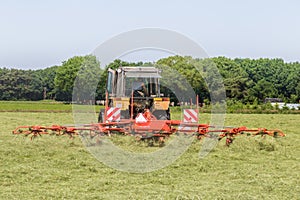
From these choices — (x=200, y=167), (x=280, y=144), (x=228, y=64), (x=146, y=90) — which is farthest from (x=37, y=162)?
(x=228, y=64)

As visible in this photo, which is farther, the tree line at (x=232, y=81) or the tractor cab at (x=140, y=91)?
the tree line at (x=232, y=81)

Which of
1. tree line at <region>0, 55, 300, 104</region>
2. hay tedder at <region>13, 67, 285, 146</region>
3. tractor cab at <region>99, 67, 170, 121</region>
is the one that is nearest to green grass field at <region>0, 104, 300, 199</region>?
hay tedder at <region>13, 67, 285, 146</region>

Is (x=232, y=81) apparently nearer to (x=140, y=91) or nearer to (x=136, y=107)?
(x=140, y=91)

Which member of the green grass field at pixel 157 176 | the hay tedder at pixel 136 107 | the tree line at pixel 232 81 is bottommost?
the green grass field at pixel 157 176

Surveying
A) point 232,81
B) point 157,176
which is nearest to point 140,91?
point 157,176

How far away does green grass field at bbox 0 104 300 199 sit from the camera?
22.4ft

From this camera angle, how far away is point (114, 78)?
15.3 meters

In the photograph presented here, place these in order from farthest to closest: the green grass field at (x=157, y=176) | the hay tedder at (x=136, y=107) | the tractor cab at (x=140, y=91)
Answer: the tractor cab at (x=140, y=91) < the hay tedder at (x=136, y=107) < the green grass field at (x=157, y=176)

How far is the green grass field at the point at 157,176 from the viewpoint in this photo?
6.81m

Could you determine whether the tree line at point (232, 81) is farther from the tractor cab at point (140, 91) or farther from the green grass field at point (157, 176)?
the green grass field at point (157, 176)

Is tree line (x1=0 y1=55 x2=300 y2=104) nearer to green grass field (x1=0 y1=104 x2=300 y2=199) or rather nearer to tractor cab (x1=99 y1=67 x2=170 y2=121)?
tractor cab (x1=99 y1=67 x2=170 y2=121)

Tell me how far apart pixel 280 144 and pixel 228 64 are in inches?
2769

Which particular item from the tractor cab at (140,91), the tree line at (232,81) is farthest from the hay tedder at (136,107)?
the tree line at (232,81)

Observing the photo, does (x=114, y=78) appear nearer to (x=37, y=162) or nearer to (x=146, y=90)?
(x=146, y=90)
